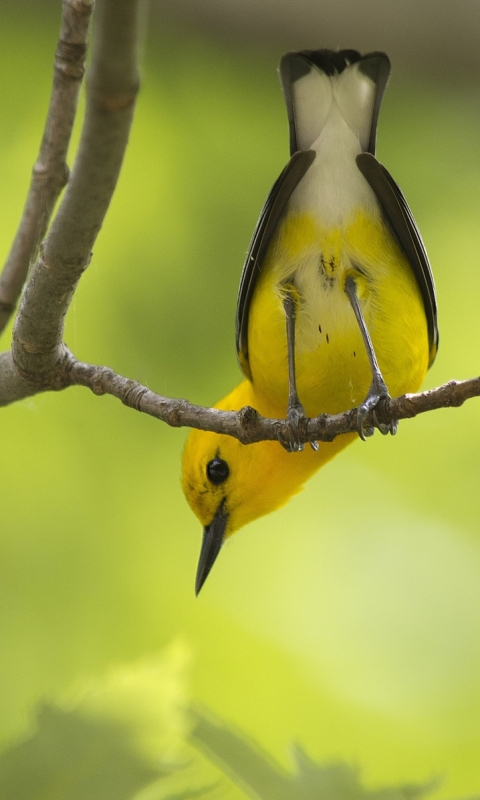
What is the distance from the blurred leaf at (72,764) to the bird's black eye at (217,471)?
129cm

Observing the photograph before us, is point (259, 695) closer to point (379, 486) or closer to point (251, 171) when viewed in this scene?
point (379, 486)

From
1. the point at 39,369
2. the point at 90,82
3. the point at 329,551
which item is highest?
the point at 90,82

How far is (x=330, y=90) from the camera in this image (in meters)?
1.69

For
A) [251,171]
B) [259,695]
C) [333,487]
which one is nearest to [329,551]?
[333,487]

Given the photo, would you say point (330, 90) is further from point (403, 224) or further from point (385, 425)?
point (385, 425)

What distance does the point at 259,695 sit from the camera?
76.7 inches

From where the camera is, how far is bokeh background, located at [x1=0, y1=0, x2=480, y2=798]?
2006 millimetres

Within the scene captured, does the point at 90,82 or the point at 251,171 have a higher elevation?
the point at 251,171

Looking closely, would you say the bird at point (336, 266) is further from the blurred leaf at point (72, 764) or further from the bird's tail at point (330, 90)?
the blurred leaf at point (72, 764)

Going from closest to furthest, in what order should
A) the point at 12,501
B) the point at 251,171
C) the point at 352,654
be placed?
1. the point at 12,501
2. the point at 352,654
3. the point at 251,171

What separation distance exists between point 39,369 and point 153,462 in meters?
1.05

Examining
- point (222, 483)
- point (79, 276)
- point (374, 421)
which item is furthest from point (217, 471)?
point (79, 276)

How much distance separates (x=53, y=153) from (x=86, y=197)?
12.7 inches

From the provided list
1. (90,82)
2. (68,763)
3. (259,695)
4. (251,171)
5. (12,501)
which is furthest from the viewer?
(251,171)
